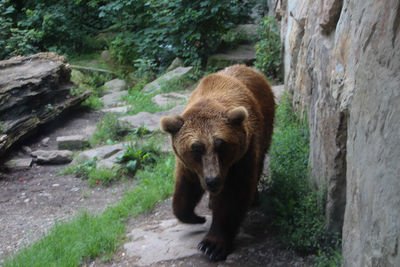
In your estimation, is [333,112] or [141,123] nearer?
[333,112]

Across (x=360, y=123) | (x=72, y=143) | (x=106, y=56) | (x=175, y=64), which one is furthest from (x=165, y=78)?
(x=360, y=123)

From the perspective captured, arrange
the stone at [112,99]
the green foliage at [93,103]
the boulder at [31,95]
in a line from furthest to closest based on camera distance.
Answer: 1. the stone at [112,99]
2. the green foliage at [93,103]
3. the boulder at [31,95]

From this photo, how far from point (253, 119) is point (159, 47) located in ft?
29.6

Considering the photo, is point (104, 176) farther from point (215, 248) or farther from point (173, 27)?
point (173, 27)

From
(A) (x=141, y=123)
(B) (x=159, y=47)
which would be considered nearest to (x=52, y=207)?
(A) (x=141, y=123)

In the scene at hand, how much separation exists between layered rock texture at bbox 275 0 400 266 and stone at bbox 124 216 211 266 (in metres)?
1.34

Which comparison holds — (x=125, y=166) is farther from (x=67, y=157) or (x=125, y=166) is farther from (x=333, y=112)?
(x=333, y=112)

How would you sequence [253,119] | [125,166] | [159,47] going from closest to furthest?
[253,119]
[125,166]
[159,47]

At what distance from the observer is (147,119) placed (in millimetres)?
8477

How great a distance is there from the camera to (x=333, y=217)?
3.41 m

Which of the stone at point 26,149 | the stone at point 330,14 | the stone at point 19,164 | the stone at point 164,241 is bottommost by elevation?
the stone at point 26,149

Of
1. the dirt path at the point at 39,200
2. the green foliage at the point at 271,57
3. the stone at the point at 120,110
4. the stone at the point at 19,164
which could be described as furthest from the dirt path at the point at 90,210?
the green foliage at the point at 271,57

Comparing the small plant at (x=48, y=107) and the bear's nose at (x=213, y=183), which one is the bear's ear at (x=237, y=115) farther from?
the small plant at (x=48, y=107)

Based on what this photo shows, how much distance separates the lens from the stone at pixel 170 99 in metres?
9.44
